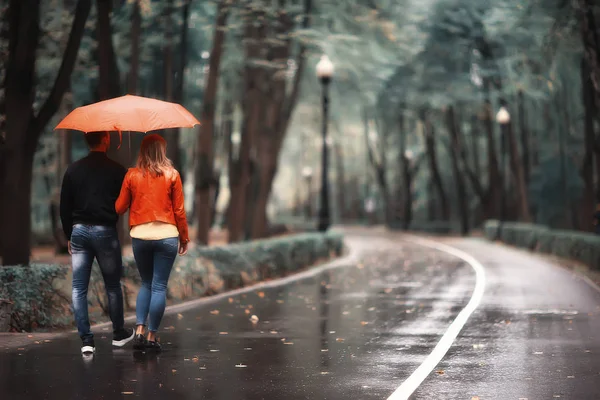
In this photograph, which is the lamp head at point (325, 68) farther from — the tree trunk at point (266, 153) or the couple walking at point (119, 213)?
the couple walking at point (119, 213)

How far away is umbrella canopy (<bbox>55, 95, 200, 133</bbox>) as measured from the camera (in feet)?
35.4

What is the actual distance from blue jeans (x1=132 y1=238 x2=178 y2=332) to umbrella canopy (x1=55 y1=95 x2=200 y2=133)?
121cm

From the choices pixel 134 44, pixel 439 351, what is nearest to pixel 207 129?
pixel 134 44

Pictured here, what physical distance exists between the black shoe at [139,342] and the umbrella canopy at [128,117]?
206 cm

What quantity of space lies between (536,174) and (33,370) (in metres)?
51.9

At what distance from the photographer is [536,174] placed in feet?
193

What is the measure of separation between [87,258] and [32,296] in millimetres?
2106

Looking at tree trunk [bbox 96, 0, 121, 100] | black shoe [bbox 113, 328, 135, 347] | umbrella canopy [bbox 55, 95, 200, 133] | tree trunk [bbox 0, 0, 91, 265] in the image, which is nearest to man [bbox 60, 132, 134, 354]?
umbrella canopy [bbox 55, 95, 200, 133]

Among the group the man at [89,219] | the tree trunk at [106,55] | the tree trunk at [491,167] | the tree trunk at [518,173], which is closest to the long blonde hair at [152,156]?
the man at [89,219]

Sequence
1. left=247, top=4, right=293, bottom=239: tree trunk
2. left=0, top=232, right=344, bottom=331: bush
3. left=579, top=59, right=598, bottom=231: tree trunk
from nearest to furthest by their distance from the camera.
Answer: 1. left=0, top=232, right=344, bottom=331: bush
2. left=247, top=4, right=293, bottom=239: tree trunk
3. left=579, top=59, right=598, bottom=231: tree trunk

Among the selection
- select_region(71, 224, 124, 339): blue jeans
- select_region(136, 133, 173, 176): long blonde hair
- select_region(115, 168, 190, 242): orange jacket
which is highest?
select_region(136, 133, 173, 176): long blonde hair

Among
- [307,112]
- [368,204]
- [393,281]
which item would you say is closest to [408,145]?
[368,204]

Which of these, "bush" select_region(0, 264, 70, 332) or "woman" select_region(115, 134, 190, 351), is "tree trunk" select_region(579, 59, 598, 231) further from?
"woman" select_region(115, 134, 190, 351)

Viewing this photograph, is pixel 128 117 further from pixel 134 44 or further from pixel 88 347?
pixel 134 44
